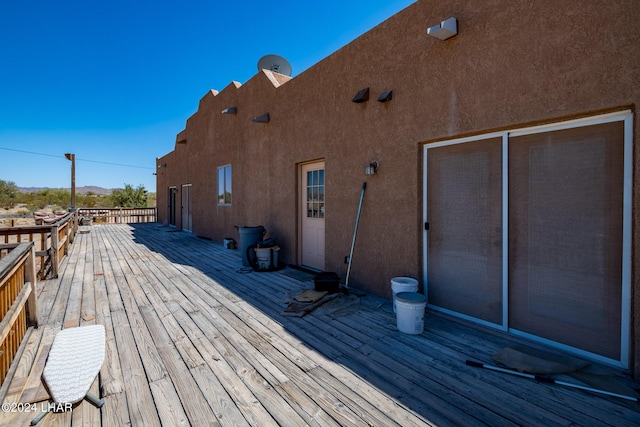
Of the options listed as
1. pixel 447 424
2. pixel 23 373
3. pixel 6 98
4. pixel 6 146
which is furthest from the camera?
pixel 6 146

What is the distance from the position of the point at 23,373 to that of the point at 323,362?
2.28m

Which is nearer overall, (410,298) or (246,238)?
(410,298)

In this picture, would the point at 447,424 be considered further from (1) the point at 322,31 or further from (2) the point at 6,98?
(2) the point at 6,98

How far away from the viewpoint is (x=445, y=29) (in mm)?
2984

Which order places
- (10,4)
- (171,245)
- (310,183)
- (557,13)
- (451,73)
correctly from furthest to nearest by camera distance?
(171,245)
(10,4)
(310,183)
(451,73)
(557,13)

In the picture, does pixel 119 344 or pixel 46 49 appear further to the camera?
pixel 46 49

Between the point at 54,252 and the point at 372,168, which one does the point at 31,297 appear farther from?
the point at 372,168

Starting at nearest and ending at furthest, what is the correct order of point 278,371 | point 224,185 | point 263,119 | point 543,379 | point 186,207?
point 543,379, point 278,371, point 263,119, point 224,185, point 186,207

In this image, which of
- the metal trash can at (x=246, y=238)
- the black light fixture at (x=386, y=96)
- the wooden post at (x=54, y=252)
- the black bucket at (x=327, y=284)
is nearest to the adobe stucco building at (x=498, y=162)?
the black light fixture at (x=386, y=96)

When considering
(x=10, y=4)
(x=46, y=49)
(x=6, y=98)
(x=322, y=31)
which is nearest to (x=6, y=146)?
(x=6, y=98)

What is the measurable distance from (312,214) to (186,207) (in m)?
8.82

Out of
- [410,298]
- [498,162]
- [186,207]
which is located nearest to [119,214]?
[186,207]

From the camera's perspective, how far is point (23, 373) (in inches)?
84.8

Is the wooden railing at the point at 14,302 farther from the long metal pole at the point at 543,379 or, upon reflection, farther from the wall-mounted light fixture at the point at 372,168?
the wall-mounted light fixture at the point at 372,168
